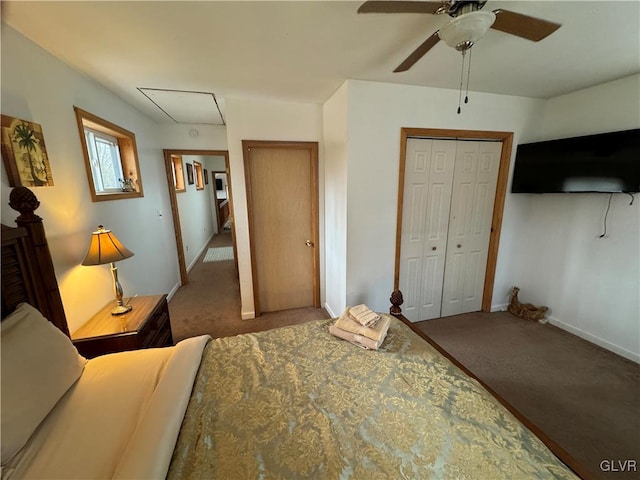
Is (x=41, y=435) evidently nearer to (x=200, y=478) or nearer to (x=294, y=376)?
(x=200, y=478)

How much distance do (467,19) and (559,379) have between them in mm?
2664

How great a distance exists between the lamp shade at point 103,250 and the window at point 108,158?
494 millimetres

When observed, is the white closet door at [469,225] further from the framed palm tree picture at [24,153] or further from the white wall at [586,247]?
the framed palm tree picture at [24,153]

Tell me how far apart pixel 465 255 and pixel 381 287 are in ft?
3.74

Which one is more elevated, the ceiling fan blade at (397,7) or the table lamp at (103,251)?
the ceiling fan blade at (397,7)

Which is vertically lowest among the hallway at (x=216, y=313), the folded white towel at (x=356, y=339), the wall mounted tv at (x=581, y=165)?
the hallway at (x=216, y=313)

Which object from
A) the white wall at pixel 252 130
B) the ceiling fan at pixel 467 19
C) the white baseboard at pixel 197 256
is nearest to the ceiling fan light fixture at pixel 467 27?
the ceiling fan at pixel 467 19

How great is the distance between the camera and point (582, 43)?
157cm

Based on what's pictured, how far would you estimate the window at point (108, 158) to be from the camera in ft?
6.31

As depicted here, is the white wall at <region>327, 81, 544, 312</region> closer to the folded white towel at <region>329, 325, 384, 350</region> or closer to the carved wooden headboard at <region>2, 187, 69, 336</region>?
the folded white towel at <region>329, 325, 384, 350</region>

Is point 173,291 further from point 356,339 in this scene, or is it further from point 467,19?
point 467,19

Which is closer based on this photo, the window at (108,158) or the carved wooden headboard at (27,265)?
the carved wooden headboard at (27,265)

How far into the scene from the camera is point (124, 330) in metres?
1.57

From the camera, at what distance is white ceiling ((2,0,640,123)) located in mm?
1244
